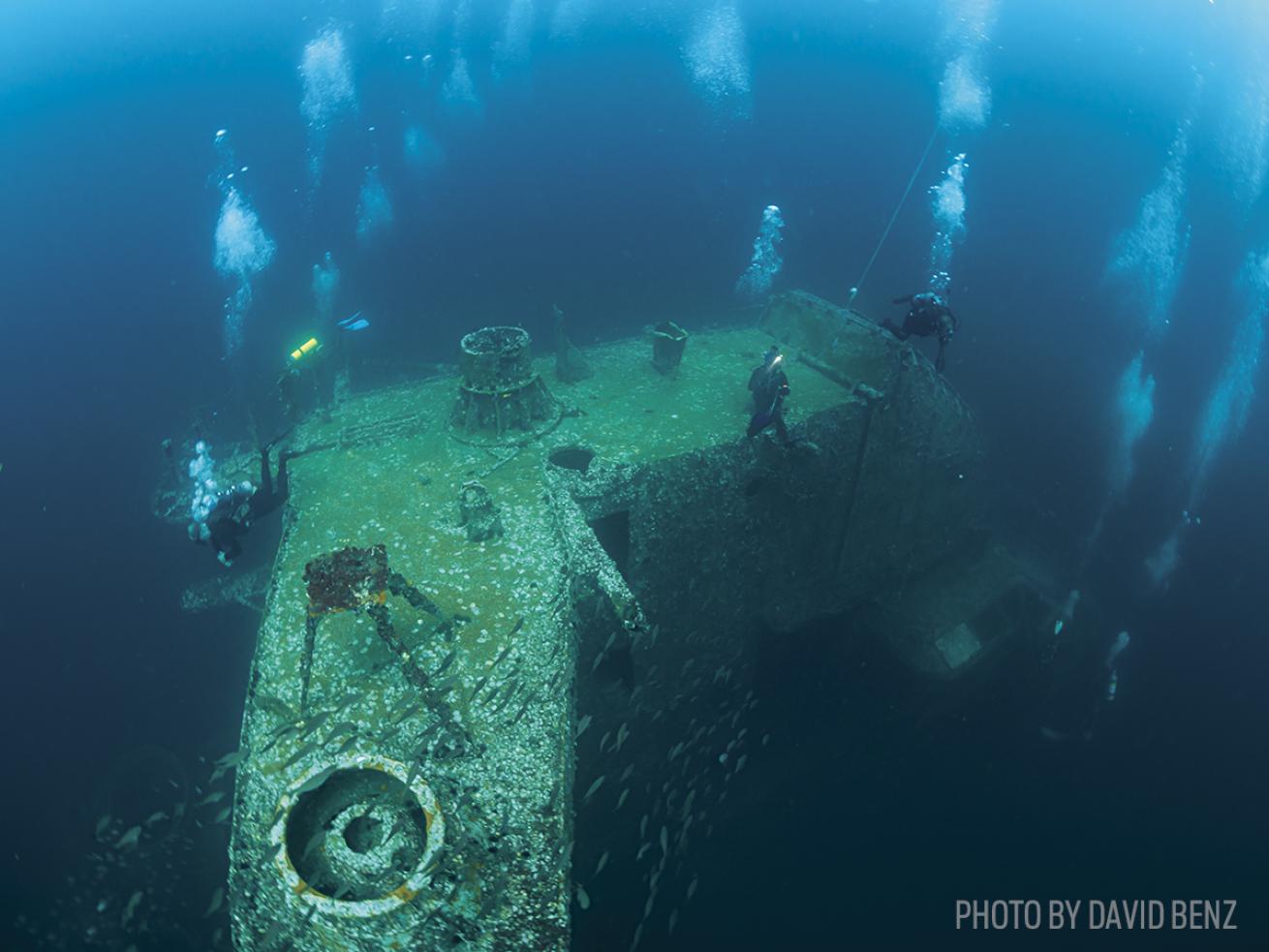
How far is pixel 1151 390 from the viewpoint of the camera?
34.5 m

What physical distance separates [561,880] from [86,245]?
44.6m

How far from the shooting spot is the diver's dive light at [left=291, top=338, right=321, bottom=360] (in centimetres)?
940

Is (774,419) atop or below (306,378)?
atop

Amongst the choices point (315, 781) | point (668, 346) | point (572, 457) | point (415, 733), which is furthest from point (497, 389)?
point (315, 781)

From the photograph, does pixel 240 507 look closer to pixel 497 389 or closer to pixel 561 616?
pixel 497 389

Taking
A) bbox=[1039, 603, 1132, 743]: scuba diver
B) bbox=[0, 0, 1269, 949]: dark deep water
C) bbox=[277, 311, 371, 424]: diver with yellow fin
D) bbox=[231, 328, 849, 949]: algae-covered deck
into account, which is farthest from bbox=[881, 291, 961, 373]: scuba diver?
bbox=[277, 311, 371, 424]: diver with yellow fin

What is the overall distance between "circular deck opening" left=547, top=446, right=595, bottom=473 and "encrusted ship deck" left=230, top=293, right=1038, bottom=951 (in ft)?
0.16

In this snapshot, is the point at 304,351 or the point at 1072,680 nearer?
the point at 304,351

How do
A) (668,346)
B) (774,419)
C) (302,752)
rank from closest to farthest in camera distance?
(302,752)
(774,419)
(668,346)

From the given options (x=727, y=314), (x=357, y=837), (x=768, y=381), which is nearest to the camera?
(x=357, y=837)

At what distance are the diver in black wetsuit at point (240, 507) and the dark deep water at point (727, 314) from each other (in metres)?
5.48

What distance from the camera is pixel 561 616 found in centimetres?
545

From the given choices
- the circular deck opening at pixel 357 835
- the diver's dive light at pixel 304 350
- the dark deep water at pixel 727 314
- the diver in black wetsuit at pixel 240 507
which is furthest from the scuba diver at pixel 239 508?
the dark deep water at pixel 727 314

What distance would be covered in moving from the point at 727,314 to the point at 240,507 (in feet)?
54.3
